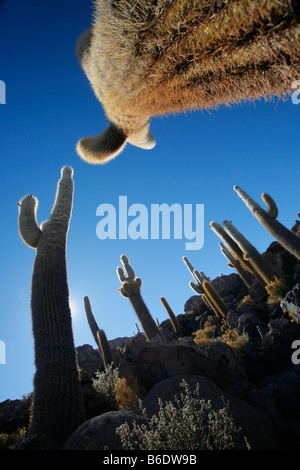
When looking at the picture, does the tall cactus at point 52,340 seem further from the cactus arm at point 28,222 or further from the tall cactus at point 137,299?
the tall cactus at point 137,299

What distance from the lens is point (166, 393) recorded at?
3398 mm

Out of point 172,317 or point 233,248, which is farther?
point 172,317

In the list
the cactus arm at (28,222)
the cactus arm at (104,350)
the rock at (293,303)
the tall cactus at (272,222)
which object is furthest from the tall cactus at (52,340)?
the tall cactus at (272,222)

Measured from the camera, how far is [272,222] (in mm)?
10203

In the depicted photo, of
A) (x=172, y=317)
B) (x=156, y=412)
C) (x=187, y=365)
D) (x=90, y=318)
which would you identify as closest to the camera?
(x=156, y=412)

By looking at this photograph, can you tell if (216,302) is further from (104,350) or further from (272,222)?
(104,350)

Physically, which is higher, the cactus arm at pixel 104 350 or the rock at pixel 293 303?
the cactus arm at pixel 104 350

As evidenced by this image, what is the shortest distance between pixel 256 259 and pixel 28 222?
9948 millimetres

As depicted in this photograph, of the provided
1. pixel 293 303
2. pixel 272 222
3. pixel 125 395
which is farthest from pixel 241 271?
pixel 125 395

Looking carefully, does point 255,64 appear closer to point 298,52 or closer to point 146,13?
point 298,52

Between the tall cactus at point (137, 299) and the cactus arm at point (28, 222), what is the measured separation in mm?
6895

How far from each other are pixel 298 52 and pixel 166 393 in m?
4.06

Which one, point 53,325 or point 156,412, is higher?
point 53,325

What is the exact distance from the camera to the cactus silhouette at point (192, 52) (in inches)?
54.6
